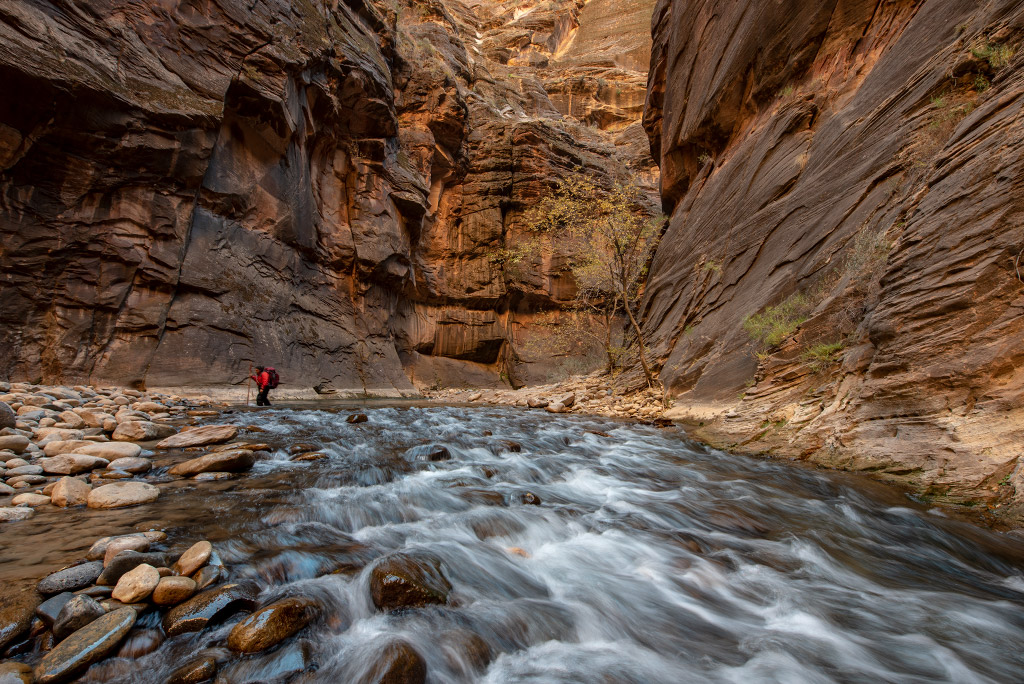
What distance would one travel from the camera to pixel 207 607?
7.04 feet

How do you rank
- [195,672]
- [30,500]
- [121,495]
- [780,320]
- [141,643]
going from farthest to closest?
[780,320]
[121,495]
[30,500]
[141,643]
[195,672]

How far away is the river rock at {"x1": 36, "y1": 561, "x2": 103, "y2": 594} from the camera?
6.98ft

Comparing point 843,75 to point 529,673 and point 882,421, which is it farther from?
point 529,673

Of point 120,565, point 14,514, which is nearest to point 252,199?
point 14,514

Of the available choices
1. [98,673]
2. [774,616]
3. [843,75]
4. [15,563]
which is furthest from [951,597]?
[843,75]

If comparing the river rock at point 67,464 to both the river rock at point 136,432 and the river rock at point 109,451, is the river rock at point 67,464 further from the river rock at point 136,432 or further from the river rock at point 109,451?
the river rock at point 136,432

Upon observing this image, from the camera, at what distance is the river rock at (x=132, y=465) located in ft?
13.5

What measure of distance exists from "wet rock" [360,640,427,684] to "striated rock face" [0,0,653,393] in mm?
13978

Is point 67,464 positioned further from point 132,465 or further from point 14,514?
point 14,514

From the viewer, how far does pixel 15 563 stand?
2355mm

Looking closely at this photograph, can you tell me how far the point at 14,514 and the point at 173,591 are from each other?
196cm

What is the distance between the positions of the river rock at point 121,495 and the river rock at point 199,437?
6.17 feet

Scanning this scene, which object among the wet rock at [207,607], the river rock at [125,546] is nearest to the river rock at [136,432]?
the river rock at [125,546]

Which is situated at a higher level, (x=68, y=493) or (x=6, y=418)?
(x=6, y=418)
